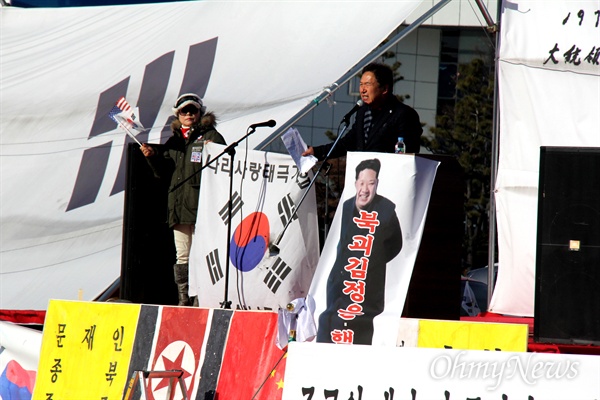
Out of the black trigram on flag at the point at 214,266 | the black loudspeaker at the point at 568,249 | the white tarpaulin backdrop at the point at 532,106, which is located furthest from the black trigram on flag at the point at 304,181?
the white tarpaulin backdrop at the point at 532,106

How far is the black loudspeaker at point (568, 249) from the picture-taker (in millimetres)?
4914

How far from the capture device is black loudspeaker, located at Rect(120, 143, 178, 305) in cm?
708

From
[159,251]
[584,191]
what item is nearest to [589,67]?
[584,191]

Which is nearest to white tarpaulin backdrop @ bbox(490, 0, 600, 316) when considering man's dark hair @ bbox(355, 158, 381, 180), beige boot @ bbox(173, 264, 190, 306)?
beige boot @ bbox(173, 264, 190, 306)

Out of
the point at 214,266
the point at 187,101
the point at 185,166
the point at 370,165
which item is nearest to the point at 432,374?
the point at 370,165

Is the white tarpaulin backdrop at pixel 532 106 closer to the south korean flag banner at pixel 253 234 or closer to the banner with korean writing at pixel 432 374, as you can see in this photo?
the south korean flag banner at pixel 253 234

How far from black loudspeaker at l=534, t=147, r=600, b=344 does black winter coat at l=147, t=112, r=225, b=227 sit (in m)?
2.45

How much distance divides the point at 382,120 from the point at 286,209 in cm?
81

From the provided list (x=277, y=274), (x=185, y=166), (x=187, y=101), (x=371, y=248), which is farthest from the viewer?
(x=187, y=101)

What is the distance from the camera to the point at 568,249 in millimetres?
4965

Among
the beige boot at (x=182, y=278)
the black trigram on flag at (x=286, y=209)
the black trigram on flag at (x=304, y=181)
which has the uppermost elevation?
the black trigram on flag at (x=304, y=181)

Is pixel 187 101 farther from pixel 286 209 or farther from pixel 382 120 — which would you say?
pixel 382 120

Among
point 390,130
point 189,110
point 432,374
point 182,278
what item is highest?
point 189,110

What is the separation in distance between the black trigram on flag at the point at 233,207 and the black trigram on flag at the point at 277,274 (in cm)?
45
